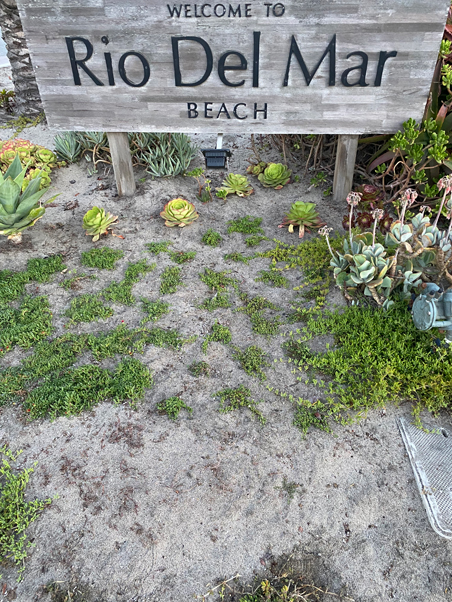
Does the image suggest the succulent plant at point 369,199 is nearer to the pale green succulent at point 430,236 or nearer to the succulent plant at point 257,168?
the pale green succulent at point 430,236

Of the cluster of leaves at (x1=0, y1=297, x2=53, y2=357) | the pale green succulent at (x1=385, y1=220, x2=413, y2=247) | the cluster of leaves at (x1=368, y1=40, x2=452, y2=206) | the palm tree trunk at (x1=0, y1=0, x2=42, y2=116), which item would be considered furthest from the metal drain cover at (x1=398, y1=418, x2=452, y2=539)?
the palm tree trunk at (x1=0, y1=0, x2=42, y2=116)

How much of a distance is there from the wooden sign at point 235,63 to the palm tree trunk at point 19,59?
77.4 inches

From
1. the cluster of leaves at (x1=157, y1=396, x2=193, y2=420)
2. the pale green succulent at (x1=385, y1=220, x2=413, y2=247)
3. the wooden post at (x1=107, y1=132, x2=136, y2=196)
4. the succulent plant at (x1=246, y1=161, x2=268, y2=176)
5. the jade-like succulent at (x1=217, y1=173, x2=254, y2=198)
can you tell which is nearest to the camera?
the cluster of leaves at (x1=157, y1=396, x2=193, y2=420)

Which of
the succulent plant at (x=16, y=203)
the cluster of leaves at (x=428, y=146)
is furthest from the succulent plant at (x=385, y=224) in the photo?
the succulent plant at (x=16, y=203)

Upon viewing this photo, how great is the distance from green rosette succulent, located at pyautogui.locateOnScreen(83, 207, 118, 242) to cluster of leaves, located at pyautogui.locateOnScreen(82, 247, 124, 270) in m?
0.17

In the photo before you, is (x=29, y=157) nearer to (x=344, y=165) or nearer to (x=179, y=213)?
(x=179, y=213)

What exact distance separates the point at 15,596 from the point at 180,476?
83cm

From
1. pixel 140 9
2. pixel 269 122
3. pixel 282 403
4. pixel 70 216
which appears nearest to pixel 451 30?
pixel 269 122

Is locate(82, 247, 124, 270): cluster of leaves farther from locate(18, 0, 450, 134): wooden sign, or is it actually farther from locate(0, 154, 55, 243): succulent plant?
locate(18, 0, 450, 134): wooden sign

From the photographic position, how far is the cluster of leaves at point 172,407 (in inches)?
98.2

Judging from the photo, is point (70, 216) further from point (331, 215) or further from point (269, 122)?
point (331, 215)

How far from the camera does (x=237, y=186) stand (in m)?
4.31

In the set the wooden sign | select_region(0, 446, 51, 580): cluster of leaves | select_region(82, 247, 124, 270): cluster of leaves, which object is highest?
the wooden sign

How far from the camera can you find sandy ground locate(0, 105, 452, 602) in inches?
74.8
